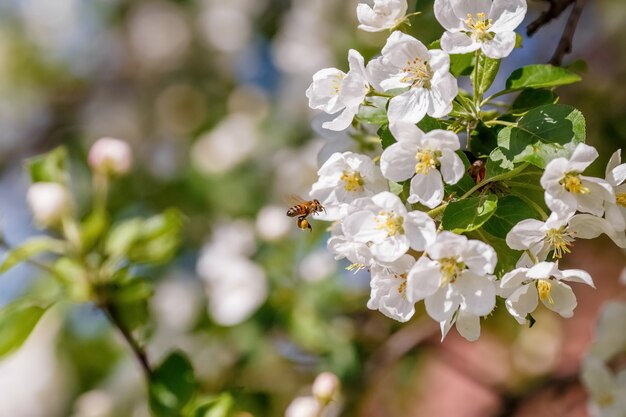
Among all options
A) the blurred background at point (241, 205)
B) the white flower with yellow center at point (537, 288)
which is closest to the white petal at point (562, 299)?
the white flower with yellow center at point (537, 288)

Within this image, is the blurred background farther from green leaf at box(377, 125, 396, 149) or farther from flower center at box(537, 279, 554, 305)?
flower center at box(537, 279, 554, 305)

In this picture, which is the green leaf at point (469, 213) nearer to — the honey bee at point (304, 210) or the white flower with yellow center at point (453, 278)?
the white flower with yellow center at point (453, 278)

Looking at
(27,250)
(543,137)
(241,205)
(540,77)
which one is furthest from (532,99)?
(241,205)

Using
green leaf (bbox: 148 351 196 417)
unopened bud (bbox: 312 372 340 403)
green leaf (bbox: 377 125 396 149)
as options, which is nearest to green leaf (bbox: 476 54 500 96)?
green leaf (bbox: 377 125 396 149)

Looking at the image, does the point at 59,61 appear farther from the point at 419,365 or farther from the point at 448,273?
the point at 448,273

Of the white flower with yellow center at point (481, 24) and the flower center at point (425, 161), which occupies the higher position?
the white flower with yellow center at point (481, 24)

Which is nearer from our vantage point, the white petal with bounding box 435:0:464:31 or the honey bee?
the white petal with bounding box 435:0:464:31

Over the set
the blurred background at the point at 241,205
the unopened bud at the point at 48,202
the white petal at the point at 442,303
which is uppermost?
the white petal at the point at 442,303
